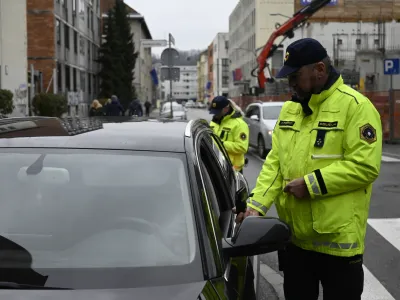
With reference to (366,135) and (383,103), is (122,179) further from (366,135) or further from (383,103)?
(383,103)

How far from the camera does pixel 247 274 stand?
331cm

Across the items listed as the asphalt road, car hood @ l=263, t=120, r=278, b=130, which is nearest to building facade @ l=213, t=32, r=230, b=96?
car hood @ l=263, t=120, r=278, b=130

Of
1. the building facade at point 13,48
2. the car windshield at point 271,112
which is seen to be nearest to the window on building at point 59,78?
the building facade at point 13,48

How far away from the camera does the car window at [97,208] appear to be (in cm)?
268

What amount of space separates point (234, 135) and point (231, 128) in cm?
10

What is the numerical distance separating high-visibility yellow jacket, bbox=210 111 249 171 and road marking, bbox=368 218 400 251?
197 cm

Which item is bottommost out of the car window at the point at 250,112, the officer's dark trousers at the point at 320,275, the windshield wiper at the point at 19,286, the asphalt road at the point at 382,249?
the asphalt road at the point at 382,249

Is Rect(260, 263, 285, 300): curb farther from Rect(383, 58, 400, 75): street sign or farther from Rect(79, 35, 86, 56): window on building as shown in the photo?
Rect(79, 35, 86, 56): window on building

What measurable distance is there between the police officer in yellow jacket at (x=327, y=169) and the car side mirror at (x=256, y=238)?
35 cm

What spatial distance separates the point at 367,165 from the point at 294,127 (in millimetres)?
456

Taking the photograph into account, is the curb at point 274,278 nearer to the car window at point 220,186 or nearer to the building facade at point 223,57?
the car window at point 220,186

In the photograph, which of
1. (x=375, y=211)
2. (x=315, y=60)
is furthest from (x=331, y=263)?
(x=375, y=211)

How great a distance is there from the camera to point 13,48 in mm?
27891

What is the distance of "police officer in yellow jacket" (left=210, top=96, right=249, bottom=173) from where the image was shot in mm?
7527
